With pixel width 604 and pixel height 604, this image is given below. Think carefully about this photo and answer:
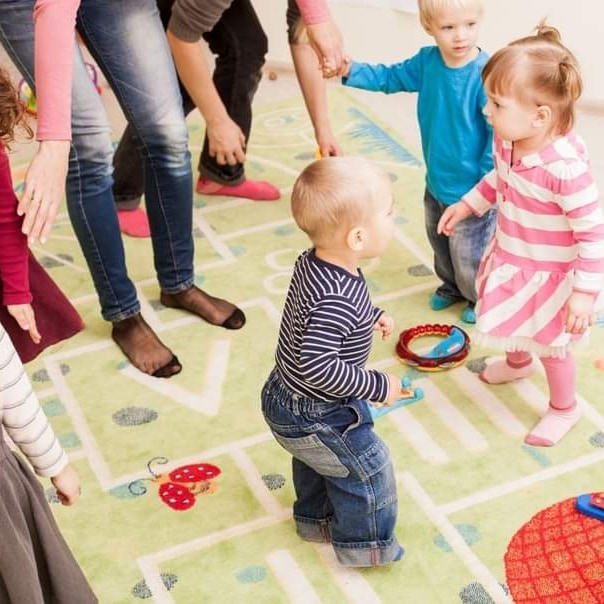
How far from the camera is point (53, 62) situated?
174cm

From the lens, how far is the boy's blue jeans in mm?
1581

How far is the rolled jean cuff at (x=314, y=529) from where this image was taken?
179 cm

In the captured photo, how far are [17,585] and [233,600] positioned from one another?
17.4 inches

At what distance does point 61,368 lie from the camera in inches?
90.9

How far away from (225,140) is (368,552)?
1.03 metres

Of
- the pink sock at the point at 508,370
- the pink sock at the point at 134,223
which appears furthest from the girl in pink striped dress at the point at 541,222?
the pink sock at the point at 134,223

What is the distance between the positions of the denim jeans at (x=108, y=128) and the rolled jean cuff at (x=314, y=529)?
0.75 metres

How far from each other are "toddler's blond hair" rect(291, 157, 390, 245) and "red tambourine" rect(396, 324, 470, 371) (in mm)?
782

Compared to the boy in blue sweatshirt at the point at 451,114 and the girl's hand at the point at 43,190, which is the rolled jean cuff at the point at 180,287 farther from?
the girl's hand at the point at 43,190

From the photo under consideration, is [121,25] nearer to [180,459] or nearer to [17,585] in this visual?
[180,459]

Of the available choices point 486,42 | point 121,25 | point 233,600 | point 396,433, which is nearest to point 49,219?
point 121,25

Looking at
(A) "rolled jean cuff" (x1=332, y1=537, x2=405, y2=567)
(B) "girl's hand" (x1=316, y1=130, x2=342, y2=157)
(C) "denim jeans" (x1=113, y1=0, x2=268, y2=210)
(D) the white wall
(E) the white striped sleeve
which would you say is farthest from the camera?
(D) the white wall

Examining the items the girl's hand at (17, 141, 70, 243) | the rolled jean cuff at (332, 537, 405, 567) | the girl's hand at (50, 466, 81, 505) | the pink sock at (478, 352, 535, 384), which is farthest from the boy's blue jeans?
the pink sock at (478, 352, 535, 384)

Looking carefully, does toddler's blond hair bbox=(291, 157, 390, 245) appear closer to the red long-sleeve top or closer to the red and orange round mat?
the red long-sleeve top
